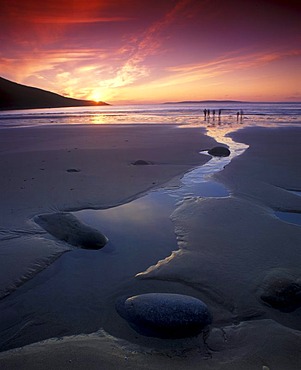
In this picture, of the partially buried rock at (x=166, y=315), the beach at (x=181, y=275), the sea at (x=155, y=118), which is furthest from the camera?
the sea at (x=155, y=118)

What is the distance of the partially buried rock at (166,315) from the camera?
313cm

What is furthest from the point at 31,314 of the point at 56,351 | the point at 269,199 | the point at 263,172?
the point at 263,172

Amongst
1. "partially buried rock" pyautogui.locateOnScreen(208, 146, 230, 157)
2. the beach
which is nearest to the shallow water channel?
the beach

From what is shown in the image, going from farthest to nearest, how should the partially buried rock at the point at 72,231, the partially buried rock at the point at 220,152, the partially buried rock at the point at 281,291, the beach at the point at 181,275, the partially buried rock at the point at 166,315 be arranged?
the partially buried rock at the point at 220,152
the partially buried rock at the point at 72,231
the partially buried rock at the point at 281,291
the partially buried rock at the point at 166,315
the beach at the point at 181,275

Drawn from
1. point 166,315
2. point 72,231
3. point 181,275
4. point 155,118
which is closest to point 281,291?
point 181,275

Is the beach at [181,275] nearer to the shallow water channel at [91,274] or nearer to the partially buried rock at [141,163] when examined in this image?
the shallow water channel at [91,274]

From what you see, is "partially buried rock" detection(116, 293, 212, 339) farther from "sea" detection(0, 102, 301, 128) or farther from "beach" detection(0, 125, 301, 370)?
"sea" detection(0, 102, 301, 128)

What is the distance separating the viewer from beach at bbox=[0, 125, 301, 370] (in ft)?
9.42

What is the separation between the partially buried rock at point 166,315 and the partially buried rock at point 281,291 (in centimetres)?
90

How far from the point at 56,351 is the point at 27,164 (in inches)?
383

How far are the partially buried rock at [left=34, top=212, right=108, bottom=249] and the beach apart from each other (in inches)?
6.3

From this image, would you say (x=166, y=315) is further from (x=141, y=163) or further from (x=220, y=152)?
(x=220, y=152)

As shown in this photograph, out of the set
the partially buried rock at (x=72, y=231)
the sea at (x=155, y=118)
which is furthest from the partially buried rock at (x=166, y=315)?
the sea at (x=155, y=118)

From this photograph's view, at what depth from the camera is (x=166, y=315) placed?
3.19 metres
